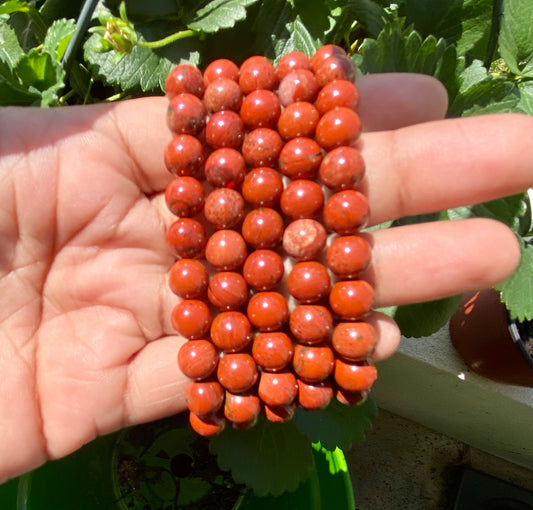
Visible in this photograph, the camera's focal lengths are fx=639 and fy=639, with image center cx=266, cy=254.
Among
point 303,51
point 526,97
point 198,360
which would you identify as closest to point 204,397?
point 198,360

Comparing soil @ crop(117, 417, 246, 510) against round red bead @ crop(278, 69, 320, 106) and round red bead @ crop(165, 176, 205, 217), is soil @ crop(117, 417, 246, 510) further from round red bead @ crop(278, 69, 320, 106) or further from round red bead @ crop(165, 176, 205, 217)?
round red bead @ crop(278, 69, 320, 106)

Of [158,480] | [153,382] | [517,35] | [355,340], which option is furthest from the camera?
[158,480]

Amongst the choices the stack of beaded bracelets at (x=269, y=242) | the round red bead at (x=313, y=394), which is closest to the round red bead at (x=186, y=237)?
the stack of beaded bracelets at (x=269, y=242)

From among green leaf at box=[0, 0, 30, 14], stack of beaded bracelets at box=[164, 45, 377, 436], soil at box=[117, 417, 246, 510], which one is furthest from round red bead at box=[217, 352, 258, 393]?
green leaf at box=[0, 0, 30, 14]

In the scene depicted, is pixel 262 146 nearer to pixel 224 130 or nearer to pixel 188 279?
pixel 224 130

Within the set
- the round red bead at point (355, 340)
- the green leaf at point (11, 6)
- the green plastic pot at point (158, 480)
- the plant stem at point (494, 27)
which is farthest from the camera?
the green plastic pot at point (158, 480)

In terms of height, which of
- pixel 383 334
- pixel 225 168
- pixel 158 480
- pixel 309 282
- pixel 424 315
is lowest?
pixel 158 480

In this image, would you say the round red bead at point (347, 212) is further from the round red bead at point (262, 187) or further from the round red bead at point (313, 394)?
the round red bead at point (313, 394)
